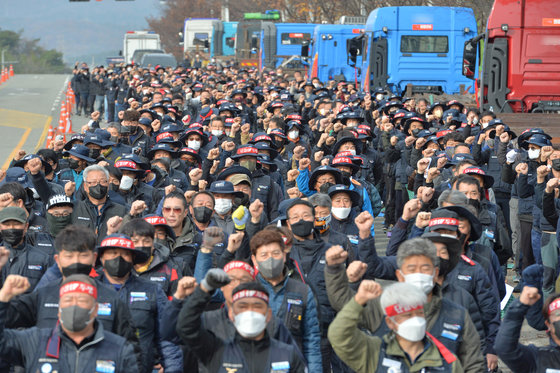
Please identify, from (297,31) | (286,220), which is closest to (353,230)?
(286,220)

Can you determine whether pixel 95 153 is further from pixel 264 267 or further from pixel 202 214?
pixel 264 267

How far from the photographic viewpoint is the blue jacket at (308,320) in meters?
7.04

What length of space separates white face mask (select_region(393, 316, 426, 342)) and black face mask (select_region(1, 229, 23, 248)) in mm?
3880

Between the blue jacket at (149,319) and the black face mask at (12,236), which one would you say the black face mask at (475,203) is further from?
the black face mask at (12,236)

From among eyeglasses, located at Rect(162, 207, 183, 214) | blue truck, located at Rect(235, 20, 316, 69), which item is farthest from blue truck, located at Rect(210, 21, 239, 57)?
eyeglasses, located at Rect(162, 207, 183, 214)

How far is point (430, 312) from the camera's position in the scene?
655 centimetres

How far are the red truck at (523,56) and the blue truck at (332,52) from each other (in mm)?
18295

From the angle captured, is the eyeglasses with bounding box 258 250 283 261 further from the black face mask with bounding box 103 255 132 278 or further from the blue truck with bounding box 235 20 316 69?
the blue truck with bounding box 235 20 316 69

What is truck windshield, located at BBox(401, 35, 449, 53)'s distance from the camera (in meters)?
29.8

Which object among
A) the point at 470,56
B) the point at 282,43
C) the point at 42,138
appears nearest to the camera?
the point at 470,56

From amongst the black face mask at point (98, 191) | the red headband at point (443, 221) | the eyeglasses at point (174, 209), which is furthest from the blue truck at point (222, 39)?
the red headband at point (443, 221)

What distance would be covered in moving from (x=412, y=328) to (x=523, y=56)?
653 inches

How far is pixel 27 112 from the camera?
143ft

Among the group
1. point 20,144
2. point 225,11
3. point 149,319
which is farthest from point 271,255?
point 225,11
